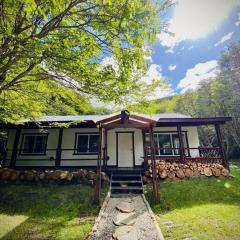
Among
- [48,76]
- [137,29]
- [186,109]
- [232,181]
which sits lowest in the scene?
[232,181]

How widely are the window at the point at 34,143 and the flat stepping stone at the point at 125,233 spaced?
974 cm

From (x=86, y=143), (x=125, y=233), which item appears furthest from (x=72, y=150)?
(x=125, y=233)

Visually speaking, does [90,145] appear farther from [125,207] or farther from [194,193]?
[194,193]

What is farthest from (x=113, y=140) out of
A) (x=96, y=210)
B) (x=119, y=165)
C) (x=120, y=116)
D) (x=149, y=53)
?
(x=149, y=53)

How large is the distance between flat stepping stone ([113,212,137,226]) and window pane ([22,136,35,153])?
9.67 m

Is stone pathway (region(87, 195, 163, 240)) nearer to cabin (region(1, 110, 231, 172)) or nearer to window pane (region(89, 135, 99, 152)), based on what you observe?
cabin (region(1, 110, 231, 172))

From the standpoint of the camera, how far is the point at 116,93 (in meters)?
4.61

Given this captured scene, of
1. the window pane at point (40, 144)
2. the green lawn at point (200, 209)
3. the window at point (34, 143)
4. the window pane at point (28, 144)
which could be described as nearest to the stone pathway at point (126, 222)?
the green lawn at point (200, 209)

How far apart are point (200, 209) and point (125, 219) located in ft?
9.16

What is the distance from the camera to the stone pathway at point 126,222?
16.5 feet

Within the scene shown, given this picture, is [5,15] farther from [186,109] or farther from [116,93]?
[186,109]

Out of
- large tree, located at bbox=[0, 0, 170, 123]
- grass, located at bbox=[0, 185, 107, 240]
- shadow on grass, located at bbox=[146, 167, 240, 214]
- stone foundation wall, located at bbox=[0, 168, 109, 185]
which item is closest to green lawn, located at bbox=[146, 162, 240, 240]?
shadow on grass, located at bbox=[146, 167, 240, 214]

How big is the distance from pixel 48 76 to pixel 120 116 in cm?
424

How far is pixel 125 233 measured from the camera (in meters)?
5.13
